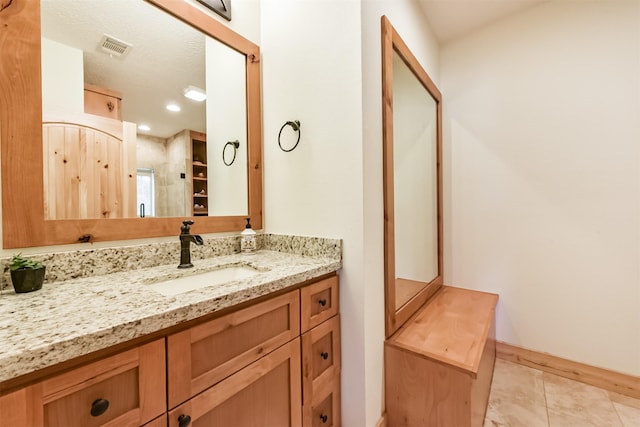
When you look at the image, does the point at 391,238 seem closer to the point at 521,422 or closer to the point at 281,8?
the point at 521,422

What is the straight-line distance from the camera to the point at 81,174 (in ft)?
3.22

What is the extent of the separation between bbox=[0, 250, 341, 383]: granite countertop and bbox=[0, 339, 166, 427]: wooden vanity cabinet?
0.16 feet

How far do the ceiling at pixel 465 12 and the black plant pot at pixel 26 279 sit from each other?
236cm

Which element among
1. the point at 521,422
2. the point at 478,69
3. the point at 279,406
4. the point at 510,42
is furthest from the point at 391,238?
the point at 510,42

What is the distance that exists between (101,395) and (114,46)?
127cm

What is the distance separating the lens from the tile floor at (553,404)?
1326 millimetres

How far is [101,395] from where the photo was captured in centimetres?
54

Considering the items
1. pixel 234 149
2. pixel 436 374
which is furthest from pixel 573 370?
pixel 234 149

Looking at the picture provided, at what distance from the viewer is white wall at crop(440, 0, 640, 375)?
1518mm

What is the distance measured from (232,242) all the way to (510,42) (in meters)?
2.36

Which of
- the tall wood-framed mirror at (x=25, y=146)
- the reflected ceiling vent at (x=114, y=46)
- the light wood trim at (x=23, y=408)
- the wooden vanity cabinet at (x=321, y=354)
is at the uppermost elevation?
the reflected ceiling vent at (x=114, y=46)

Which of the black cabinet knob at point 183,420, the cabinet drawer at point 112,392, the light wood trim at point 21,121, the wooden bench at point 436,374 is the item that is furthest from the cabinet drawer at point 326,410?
the light wood trim at point 21,121

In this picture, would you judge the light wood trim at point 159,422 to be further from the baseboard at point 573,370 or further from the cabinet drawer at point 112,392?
the baseboard at point 573,370

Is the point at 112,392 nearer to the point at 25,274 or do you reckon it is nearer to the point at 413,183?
the point at 25,274
